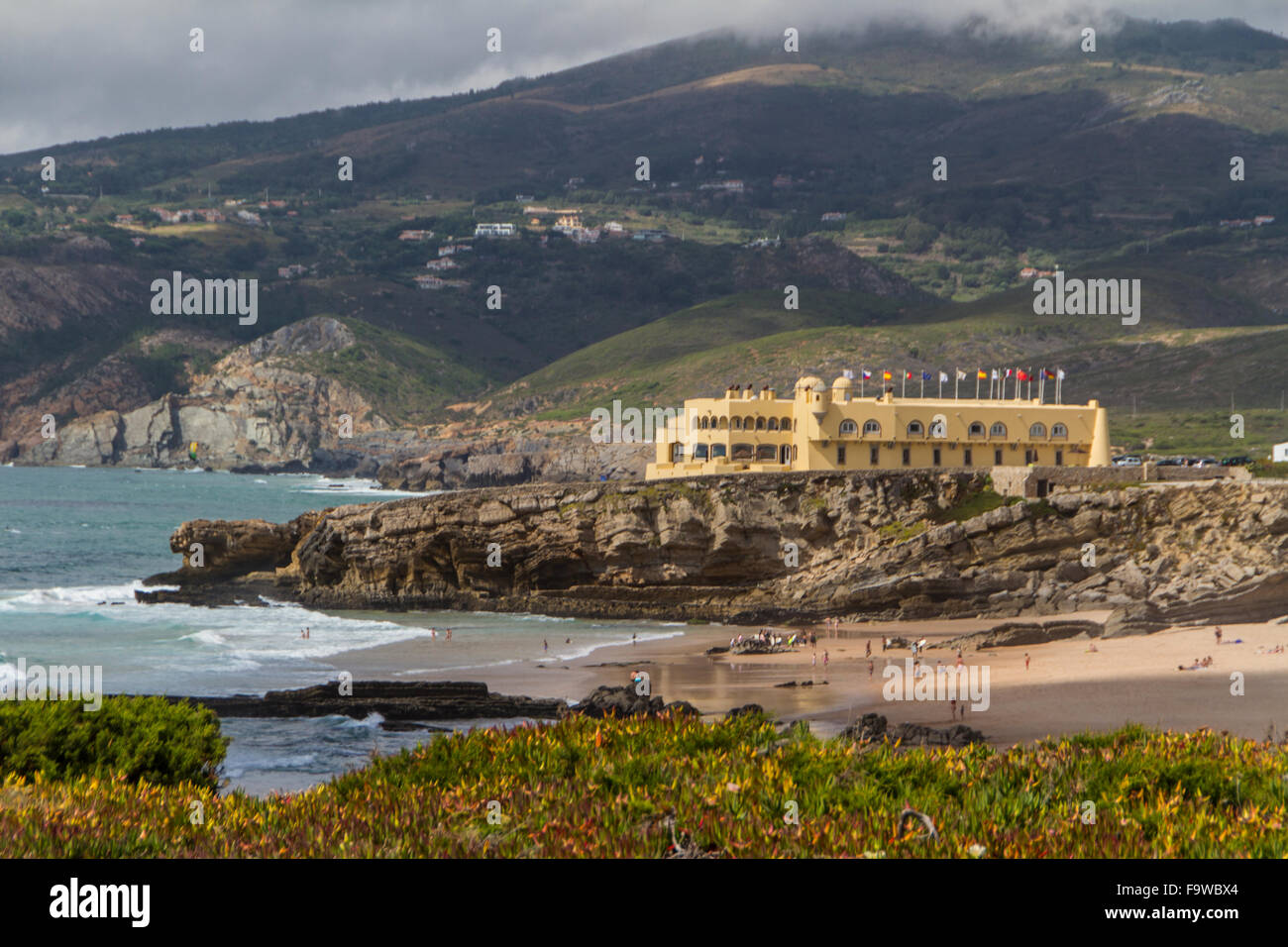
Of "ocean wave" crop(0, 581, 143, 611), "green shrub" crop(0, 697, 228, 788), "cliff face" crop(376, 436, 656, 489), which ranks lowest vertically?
"ocean wave" crop(0, 581, 143, 611)

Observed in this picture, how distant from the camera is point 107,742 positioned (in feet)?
68.3

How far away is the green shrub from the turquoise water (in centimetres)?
696

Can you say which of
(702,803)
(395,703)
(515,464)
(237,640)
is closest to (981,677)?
(395,703)

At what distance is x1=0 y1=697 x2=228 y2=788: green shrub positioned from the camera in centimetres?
1977

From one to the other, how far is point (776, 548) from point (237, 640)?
78.2 ft

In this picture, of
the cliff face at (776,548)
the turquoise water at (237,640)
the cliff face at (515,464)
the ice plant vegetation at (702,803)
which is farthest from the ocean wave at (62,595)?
the cliff face at (515,464)

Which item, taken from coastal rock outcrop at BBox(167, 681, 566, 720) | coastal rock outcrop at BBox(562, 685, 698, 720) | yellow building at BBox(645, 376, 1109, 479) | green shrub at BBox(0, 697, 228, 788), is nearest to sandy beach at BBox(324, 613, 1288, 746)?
coastal rock outcrop at BBox(562, 685, 698, 720)

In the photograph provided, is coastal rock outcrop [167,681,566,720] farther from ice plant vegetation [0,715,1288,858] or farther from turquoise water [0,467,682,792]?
ice plant vegetation [0,715,1288,858]

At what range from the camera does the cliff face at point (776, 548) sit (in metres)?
56.2

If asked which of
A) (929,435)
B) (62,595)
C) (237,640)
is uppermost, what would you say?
(929,435)

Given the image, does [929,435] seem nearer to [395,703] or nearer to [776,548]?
[776,548]

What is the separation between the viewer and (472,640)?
52.5 meters

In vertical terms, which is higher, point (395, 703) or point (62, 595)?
point (62, 595)
